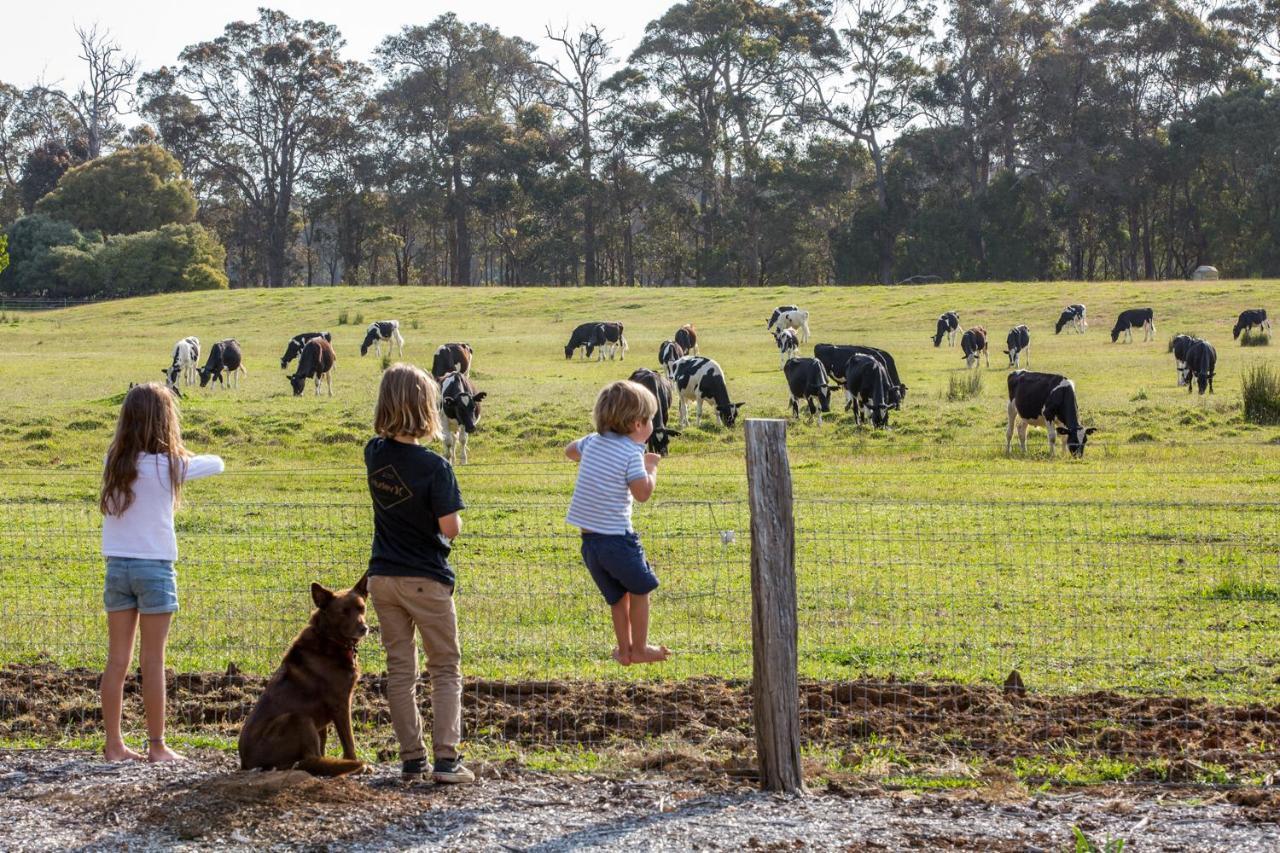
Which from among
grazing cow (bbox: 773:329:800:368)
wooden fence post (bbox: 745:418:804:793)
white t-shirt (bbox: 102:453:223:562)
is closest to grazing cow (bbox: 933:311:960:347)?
grazing cow (bbox: 773:329:800:368)

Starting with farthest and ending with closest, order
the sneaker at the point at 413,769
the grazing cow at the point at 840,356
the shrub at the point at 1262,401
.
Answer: the grazing cow at the point at 840,356
the shrub at the point at 1262,401
the sneaker at the point at 413,769

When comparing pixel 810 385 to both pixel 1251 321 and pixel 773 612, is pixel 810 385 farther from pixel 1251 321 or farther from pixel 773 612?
pixel 773 612

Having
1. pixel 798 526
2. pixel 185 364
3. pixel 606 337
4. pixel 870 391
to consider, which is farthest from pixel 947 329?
pixel 798 526

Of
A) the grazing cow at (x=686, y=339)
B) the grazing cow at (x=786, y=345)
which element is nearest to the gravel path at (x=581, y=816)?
the grazing cow at (x=786, y=345)

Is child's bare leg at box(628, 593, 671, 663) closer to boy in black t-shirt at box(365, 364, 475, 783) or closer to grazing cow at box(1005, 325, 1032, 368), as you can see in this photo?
boy in black t-shirt at box(365, 364, 475, 783)

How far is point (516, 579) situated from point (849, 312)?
44187mm

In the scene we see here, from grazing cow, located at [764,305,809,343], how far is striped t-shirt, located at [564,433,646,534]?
40611mm

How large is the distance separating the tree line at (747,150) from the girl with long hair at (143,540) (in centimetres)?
7293

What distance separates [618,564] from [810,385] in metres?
21.6

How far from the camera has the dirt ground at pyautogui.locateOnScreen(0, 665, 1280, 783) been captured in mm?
7211

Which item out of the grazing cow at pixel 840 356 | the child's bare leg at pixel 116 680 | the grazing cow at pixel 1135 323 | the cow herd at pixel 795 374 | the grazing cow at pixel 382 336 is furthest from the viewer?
the grazing cow at pixel 1135 323

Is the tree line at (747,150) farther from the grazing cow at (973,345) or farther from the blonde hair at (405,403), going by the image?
the blonde hair at (405,403)

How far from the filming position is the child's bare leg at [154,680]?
7051 mm

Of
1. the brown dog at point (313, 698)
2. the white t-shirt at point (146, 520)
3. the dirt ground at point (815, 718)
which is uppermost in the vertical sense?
the white t-shirt at point (146, 520)
